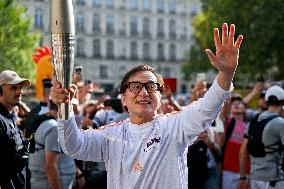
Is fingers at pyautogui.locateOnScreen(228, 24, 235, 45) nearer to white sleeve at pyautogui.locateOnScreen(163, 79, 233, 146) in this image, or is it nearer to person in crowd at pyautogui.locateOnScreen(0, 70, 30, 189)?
white sleeve at pyautogui.locateOnScreen(163, 79, 233, 146)

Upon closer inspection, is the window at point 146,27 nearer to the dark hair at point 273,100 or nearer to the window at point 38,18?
the window at point 38,18

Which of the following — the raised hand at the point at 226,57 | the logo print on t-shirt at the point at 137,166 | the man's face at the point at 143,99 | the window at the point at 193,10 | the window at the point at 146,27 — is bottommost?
the logo print on t-shirt at the point at 137,166

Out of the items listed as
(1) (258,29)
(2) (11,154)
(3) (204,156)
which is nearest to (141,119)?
(2) (11,154)

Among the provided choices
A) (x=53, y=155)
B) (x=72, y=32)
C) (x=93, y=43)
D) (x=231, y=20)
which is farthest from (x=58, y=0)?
(x=93, y=43)

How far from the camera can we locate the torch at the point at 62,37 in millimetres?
3137

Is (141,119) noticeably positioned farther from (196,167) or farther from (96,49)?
(96,49)

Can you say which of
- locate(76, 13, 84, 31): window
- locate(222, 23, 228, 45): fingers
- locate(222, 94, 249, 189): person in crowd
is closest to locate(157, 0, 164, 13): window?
locate(76, 13, 84, 31): window

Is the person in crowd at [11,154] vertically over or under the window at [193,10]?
under

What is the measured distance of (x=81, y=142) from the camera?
12.0ft

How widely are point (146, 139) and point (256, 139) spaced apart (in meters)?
3.19

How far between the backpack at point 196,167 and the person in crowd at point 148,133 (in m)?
3.69

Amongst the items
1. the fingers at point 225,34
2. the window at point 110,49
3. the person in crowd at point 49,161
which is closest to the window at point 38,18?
the window at point 110,49

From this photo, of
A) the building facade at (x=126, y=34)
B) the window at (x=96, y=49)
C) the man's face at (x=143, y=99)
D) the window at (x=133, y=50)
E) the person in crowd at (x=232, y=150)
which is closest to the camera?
the man's face at (x=143, y=99)

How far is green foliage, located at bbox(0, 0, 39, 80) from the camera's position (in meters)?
30.3
